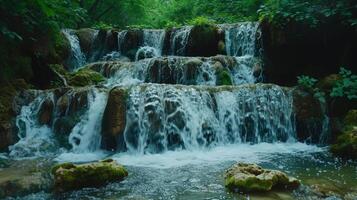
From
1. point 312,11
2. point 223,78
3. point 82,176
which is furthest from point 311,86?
point 82,176

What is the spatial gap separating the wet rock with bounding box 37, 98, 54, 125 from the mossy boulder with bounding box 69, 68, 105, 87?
81.1 inches

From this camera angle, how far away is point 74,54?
15.6 meters

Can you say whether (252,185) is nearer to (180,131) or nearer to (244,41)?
(180,131)

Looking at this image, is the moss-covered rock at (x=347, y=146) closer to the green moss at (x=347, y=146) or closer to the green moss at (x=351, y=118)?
the green moss at (x=347, y=146)

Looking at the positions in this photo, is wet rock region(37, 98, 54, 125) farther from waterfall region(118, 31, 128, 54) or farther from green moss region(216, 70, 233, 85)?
waterfall region(118, 31, 128, 54)

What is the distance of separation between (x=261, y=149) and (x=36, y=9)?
624cm

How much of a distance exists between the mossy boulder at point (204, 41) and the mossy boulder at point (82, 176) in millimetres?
9116

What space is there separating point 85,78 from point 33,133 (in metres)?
2.92

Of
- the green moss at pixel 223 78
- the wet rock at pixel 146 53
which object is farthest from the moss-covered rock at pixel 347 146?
the wet rock at pixel 146 53

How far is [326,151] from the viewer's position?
28.7ft

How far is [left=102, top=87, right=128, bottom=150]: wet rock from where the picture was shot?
8820 millimetres

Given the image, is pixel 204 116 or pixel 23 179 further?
pixel 204 116

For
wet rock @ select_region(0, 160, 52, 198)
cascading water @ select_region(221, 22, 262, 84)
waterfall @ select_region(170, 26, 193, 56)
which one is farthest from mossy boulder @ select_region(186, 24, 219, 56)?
wet rock @ select_region(0, 160, 52, 198)

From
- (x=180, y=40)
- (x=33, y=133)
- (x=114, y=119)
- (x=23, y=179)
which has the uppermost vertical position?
(x=180, y=40)
